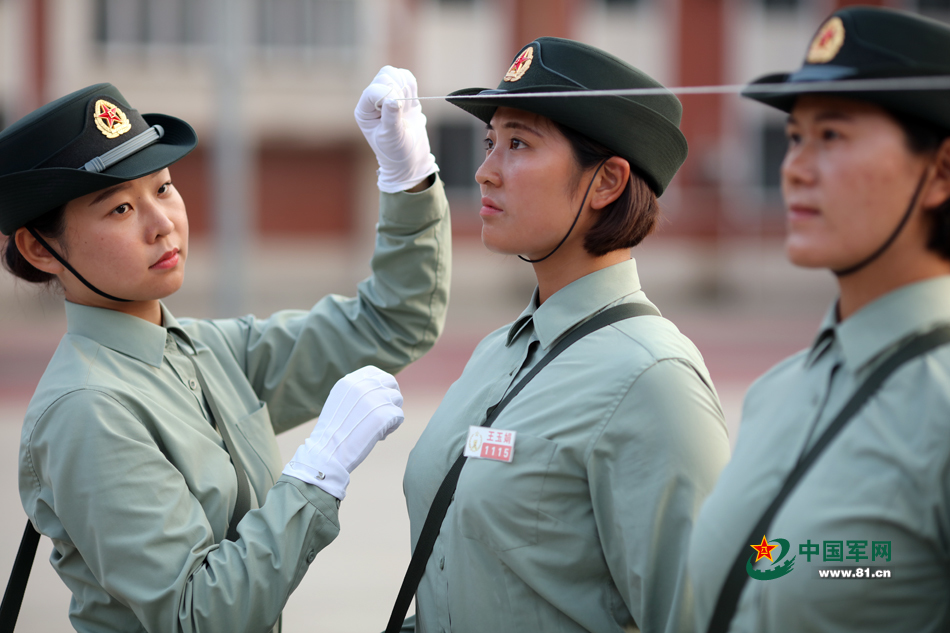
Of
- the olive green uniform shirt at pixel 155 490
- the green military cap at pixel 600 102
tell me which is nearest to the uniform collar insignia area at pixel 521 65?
the green military cap at pixel 600 102

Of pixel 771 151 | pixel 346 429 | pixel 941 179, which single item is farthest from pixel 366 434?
pixel 771 151

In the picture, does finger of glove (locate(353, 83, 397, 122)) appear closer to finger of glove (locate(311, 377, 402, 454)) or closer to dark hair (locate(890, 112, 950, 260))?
finger of glove (locate(311, 377, 402, 454))

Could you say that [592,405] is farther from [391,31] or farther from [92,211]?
[391,31]

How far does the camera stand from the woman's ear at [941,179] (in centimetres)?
134

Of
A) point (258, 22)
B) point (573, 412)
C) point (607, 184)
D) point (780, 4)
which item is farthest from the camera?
point (780, 4)

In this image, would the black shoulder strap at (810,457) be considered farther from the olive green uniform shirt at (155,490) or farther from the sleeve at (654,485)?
the olive green uniform shirt at (155,490)

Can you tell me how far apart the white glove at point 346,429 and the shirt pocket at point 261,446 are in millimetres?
224

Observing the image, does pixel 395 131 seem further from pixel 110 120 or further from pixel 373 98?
pixel 110 120

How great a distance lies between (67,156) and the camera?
2131 mm

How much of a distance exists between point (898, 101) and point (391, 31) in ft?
60.8

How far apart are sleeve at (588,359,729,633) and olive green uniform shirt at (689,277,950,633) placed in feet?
0.69

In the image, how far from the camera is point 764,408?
157cm

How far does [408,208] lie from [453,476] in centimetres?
94

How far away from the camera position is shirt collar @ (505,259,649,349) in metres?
2.03
